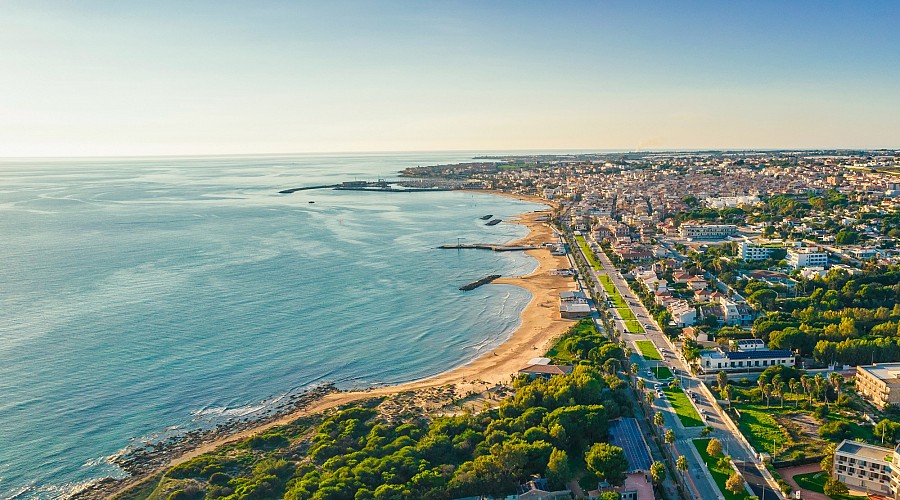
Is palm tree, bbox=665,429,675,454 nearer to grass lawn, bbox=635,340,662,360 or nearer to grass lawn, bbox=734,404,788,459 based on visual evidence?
grass lawn, bbox=734,404,788,459

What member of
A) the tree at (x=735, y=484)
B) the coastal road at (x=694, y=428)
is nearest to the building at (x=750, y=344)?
the coastal road at (x=694, y=428)

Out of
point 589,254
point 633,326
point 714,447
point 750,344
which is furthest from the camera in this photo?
point 589,254

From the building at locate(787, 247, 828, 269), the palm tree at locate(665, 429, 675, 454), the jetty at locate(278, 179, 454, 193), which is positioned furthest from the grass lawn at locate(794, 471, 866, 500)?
the jetty at locate(278, 179, 454, 193)

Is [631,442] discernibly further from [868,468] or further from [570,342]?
[570,342]

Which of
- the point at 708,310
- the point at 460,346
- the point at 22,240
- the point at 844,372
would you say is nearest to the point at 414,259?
the point at 460,346

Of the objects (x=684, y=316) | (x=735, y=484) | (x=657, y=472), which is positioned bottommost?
(x=735, y=484)

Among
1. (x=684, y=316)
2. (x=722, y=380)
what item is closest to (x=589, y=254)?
(x=684, y=316)

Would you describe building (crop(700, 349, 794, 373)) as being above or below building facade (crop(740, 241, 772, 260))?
below

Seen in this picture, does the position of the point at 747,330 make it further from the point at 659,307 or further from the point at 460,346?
the point at 460,346

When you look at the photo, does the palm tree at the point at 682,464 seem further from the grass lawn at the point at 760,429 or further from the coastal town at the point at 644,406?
the grass lawn at the point at 760,429
